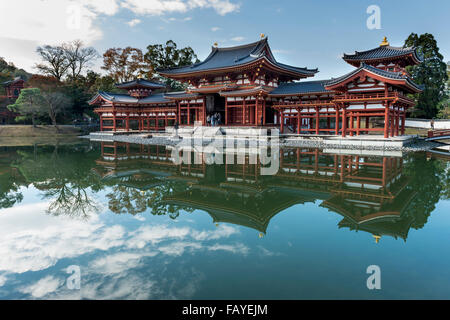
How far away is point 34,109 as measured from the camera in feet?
121

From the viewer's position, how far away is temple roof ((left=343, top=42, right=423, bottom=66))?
848 inches

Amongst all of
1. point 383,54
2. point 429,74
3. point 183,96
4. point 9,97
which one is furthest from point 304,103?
point 9,97

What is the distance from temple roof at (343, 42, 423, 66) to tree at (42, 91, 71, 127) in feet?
121

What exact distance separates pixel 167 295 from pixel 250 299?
112 centimetres

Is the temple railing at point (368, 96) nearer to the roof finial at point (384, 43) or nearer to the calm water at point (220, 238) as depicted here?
the roof finial at point (384, 43)

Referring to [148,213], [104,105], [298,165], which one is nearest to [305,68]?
[298,165]

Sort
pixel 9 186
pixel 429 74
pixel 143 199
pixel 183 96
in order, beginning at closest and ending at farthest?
1. pixel 143 199
2. pixel 9 186
3. pixel 183 96
4. pixel 429 74

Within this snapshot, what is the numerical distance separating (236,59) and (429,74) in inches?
986

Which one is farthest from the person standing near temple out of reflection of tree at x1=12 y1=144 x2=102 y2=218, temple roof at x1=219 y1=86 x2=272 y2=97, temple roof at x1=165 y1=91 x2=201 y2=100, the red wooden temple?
the red wooden temple

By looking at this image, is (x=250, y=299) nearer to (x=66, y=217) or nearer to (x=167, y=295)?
(x=167, y=295)

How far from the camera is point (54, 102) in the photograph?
37.9 metres

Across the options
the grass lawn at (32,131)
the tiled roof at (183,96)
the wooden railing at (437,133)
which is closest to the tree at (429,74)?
the wooden railing at (437,133)

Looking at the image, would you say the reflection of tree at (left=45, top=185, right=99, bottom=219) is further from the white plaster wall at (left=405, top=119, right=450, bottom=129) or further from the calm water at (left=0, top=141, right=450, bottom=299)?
the white plaster wall at (left=405, top=119, right=450, bottom=129)

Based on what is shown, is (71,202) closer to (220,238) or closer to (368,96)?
(220,238)
